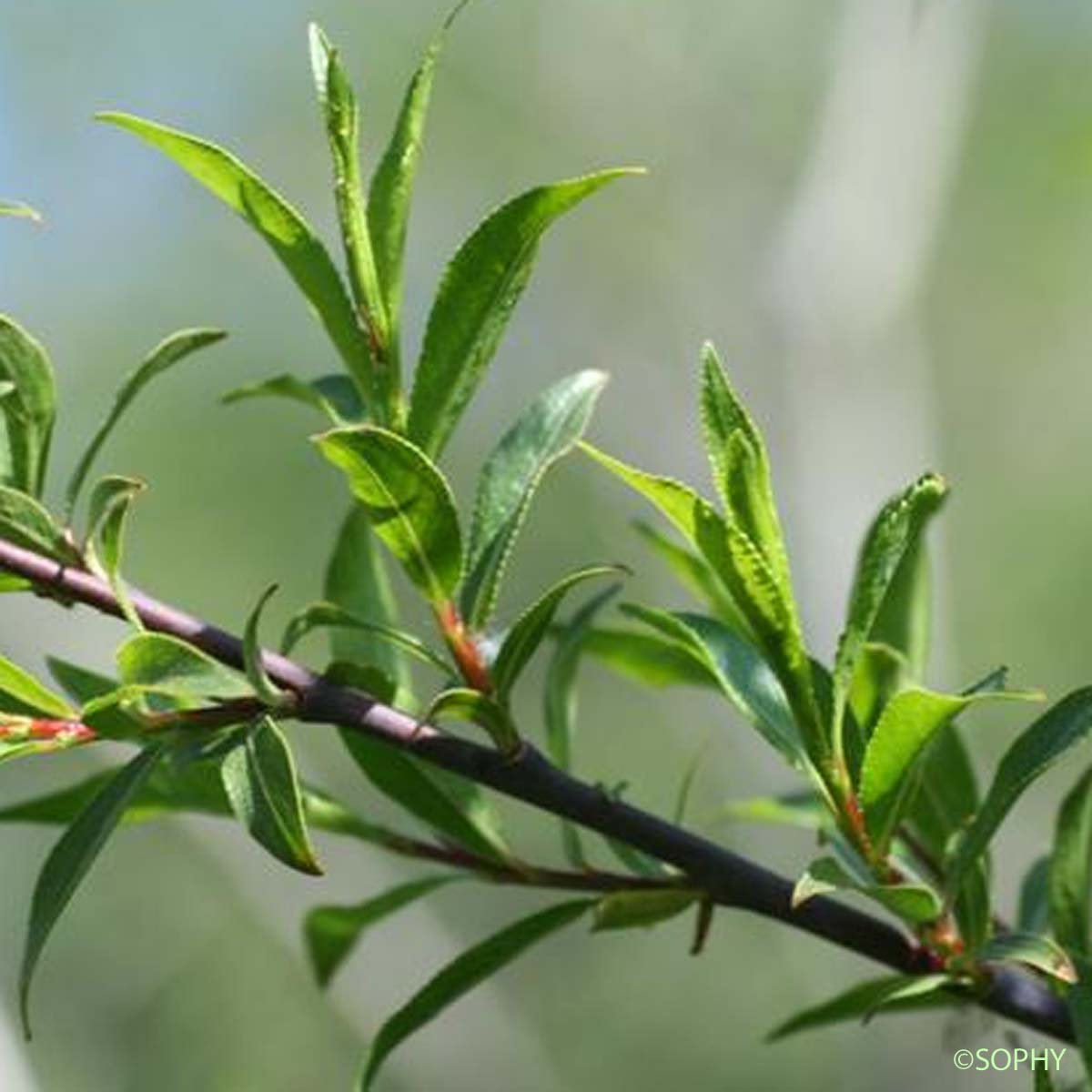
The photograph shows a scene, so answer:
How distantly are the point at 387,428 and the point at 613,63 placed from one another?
8.14 meters

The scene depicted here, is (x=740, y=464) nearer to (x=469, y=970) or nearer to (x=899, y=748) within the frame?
(x=899, y=748)

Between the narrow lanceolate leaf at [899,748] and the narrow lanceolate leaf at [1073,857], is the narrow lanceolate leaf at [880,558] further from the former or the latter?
the narrow lanceolate leaf at [1073,857]

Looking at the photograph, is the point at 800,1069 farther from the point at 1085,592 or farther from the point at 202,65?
the point at 202,65

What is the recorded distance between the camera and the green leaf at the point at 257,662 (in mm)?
598

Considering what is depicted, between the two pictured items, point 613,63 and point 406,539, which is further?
point 613,63

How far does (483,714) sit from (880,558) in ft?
0.42

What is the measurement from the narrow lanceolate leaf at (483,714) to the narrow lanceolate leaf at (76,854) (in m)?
0.09

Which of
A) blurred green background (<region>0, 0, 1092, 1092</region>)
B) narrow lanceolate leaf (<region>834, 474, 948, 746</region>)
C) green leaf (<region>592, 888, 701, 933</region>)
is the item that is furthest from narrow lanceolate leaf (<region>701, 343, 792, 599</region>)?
blurred green background (<region>0, 0, 1092, 1092</region>)

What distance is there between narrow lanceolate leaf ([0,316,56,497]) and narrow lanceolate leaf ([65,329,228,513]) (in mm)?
15

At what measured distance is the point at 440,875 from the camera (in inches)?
31.9

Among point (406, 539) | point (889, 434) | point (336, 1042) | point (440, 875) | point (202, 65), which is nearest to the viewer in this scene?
point (406, 539)

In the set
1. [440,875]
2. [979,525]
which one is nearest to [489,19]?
[979,525]

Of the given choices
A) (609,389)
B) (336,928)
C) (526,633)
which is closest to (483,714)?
(526,633)

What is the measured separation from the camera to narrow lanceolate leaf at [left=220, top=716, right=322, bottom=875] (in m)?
0.59
